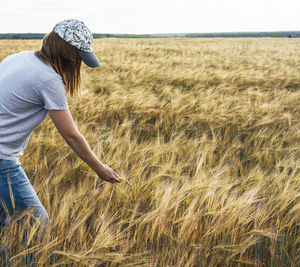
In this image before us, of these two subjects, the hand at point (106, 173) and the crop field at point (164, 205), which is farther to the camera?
the hand at point (106, 173)

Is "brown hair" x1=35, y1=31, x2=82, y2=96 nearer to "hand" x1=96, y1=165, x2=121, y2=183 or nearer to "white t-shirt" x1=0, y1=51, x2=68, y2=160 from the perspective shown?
"white t-shirt" x1=0, y1=51, x2=68, y2=160

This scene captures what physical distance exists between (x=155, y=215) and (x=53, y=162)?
0.88 metres

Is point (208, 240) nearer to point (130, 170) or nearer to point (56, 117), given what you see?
point (130, 170)

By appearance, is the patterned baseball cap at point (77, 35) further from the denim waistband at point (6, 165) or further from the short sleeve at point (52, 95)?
the denim waistband at point (6, 165)

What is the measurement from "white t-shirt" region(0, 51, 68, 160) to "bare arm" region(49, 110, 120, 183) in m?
0.04

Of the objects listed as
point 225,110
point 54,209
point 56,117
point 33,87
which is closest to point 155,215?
point 54,209

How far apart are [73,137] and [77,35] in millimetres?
418

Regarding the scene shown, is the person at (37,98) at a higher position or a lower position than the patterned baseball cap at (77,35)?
lower

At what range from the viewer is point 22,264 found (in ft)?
3.27

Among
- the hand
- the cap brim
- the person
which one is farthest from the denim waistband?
the cap brim

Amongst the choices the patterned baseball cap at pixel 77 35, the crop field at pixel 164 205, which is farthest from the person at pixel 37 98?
the crop field at pixel 164 205

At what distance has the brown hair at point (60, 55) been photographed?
3.71 feet

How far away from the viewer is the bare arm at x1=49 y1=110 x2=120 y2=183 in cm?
111

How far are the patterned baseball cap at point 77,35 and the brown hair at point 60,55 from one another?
0.09 feet
